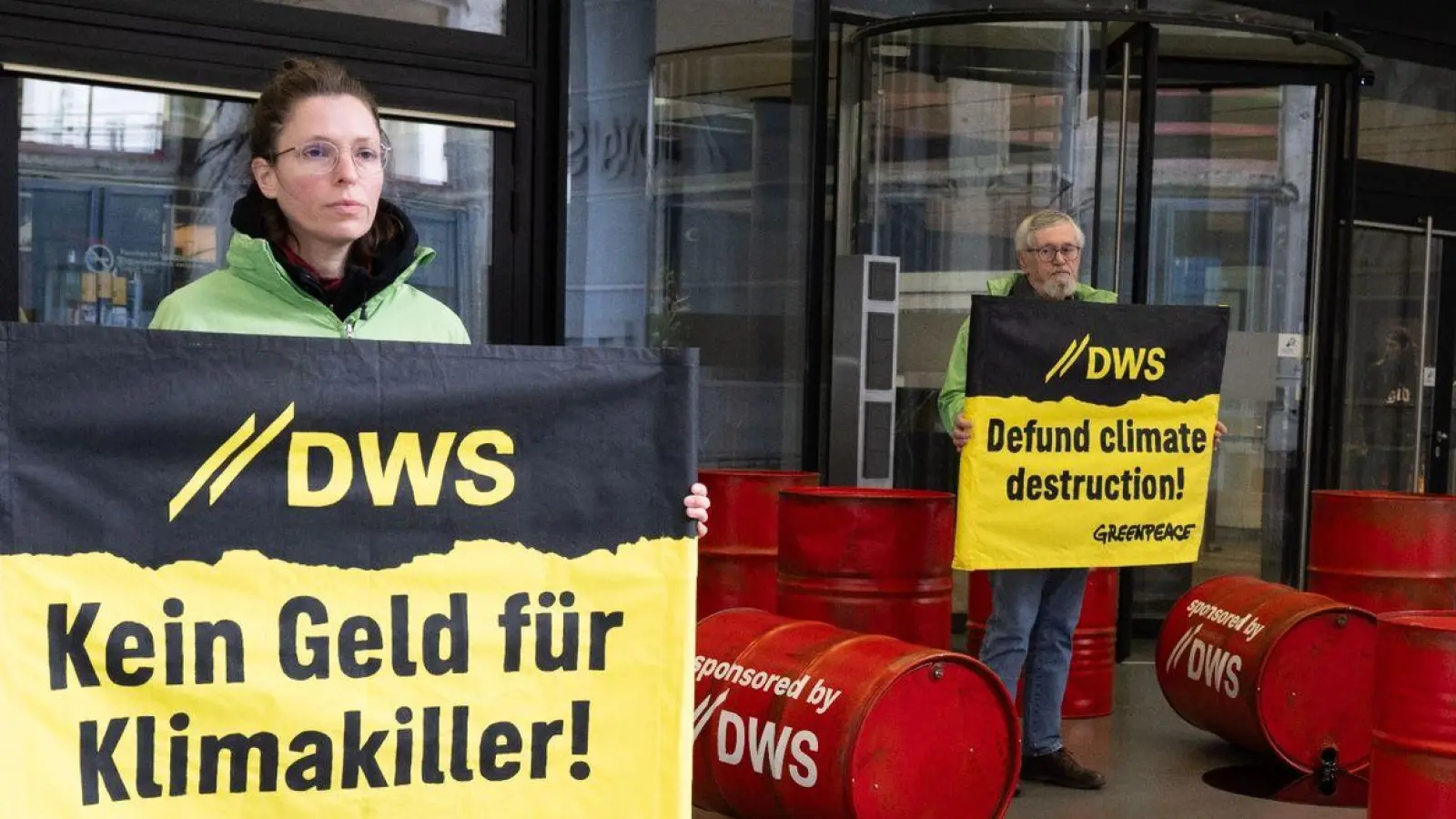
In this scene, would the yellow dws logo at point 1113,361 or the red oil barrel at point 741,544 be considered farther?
the red oil barrel at point 741,544

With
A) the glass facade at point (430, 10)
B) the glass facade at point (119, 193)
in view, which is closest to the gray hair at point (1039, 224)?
the glass facade at point (430, 10)

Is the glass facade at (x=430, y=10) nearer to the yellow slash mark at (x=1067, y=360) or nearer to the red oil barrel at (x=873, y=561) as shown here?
the red oil barrel at (x=873, y=561)

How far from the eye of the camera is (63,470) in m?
2.38

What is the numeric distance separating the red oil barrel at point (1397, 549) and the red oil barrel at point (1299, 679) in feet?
1.68

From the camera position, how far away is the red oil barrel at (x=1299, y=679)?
579 cm

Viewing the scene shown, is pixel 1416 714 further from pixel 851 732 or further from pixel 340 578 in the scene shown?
pixel 340 578

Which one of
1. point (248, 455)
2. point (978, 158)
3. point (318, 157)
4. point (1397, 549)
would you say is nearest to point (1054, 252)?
point (1397, 549)

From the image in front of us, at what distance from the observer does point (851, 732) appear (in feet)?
14.1

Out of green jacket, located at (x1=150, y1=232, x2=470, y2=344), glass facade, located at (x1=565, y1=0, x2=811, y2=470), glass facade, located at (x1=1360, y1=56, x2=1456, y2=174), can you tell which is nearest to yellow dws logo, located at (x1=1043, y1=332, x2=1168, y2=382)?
glass facade, located at (x1=565, y1=0, x2=811, y2=470)

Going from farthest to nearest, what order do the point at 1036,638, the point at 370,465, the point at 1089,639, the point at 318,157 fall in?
1. the point at 1089,639
2. the point at 1036,638
3. the point at 318,157
4. the point at 370,465

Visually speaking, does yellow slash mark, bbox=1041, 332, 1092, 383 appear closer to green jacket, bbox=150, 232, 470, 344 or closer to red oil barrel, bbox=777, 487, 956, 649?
red oil barrel, bbox=777, 487, 956, 649

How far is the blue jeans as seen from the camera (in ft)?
17.8

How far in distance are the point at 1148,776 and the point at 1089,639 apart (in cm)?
90

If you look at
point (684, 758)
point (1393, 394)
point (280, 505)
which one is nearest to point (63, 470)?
point (280, 505)
